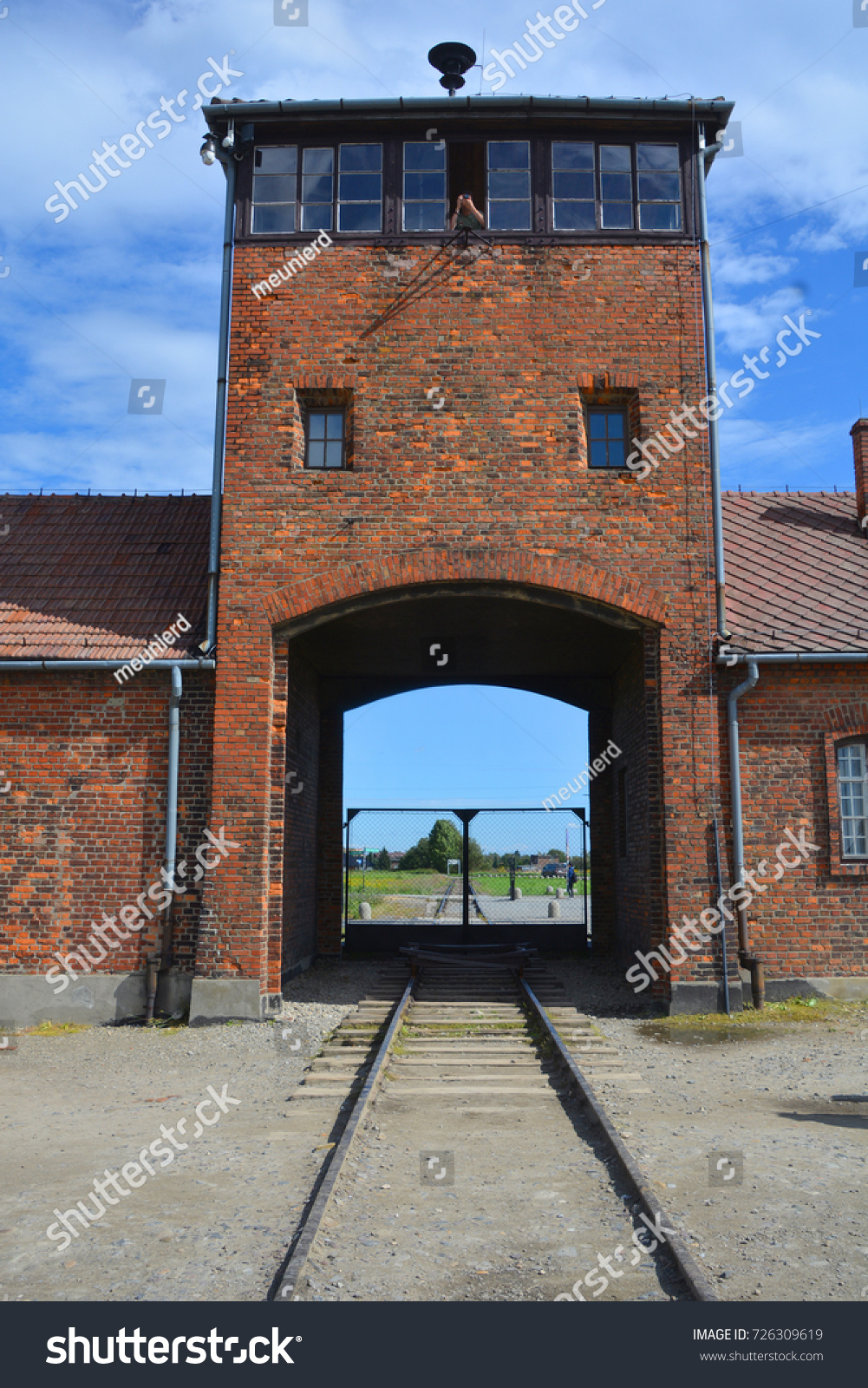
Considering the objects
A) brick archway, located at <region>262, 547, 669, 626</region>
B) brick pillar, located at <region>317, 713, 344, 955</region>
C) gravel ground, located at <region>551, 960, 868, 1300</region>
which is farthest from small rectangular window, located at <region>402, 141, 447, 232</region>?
gravel ground, located at <region>551, 960, 868, 1300</region>

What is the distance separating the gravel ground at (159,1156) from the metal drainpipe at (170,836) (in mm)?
589

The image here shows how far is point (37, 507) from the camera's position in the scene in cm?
1483

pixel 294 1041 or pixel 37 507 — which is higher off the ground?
pixel 37 507

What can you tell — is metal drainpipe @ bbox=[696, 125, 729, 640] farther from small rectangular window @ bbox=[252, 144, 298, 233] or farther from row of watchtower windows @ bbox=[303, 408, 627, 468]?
small rectangular window @ bbox=[252, 144, 298, 233]

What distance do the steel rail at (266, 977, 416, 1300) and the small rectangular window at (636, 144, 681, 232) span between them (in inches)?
402

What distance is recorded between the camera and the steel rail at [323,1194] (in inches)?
166

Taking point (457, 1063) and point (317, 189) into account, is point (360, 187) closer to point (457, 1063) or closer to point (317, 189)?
point (317, 189)

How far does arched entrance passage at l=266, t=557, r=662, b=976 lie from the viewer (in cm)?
1167

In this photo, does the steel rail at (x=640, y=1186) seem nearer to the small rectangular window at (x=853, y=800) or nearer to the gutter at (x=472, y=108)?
the small rectangular window at (x=853, y=800)

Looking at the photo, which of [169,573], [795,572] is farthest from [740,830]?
[169,573]

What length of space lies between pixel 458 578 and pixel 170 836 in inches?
174
